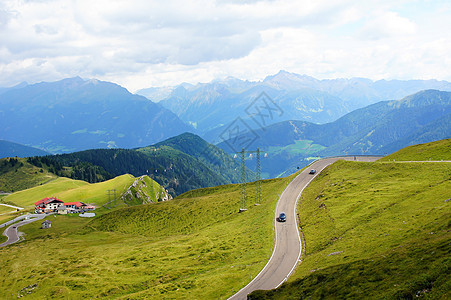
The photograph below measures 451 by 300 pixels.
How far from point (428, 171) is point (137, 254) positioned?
78.3 m

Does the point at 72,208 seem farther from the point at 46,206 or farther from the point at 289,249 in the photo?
the point at 289,249

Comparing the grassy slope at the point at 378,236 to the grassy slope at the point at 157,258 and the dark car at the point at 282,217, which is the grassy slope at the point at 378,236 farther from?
the grassy slope at the point at 157,258

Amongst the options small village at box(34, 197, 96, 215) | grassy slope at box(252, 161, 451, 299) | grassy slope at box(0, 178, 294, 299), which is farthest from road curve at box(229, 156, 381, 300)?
small village at box(34, 197, 96, 215)

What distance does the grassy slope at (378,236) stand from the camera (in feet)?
109

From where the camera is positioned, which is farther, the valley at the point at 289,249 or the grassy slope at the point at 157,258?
the grassy slope at the point at 157,258

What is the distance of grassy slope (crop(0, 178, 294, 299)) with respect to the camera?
56000 mm

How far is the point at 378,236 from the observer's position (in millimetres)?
50938

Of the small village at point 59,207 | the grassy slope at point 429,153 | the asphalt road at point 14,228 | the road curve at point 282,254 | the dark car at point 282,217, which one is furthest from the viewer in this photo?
the small village at point 59,207

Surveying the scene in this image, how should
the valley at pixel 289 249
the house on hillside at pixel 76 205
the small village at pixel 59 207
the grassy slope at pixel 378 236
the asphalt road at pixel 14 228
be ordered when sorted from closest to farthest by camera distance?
1. the grassy slope at pixel 378 236
2. the valley at pixel 289 249
3. the asphalt road at pixel 14 228
4. the small village at pixel 59 207
5. the house on hillside at pixel 76 205

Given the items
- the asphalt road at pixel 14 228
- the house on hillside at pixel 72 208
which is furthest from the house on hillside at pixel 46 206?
the asphalt road at pixel 14 228

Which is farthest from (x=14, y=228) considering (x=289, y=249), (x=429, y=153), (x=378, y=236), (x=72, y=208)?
(x=429, y=153)

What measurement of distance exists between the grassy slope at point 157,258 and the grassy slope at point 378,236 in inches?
435

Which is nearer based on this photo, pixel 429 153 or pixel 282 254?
pixel 282 254

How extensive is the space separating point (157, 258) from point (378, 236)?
4854 centimetres
